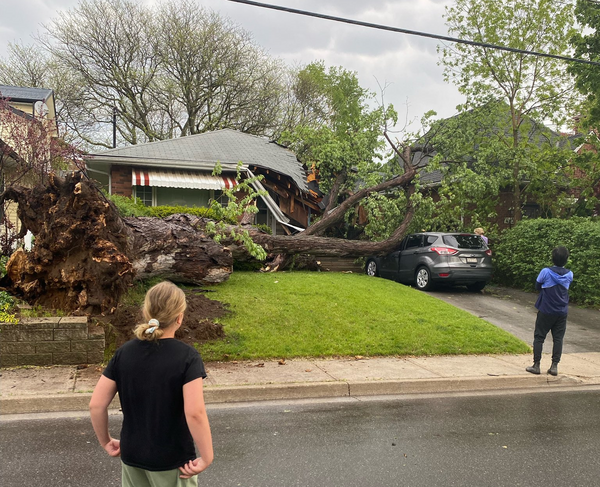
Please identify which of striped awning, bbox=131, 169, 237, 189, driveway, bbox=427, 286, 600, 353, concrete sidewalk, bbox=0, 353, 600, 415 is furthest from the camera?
striped awning, bbox=131, 169, 237, 189

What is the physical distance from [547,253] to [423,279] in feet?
11.0

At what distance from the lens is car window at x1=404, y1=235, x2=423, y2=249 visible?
13945 millimetres

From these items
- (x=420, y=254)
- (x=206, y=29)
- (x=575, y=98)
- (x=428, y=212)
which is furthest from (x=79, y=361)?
(x=206, y=29)

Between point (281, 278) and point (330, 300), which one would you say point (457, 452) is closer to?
point (330, 300)

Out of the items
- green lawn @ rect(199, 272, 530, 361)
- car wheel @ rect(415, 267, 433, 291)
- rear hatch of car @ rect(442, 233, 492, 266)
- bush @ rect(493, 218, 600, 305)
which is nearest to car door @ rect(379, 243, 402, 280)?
car wheel @ rect(415, 267, 433, 291)

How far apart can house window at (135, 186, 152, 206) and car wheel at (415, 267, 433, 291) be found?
397 inches

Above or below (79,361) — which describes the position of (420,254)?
above

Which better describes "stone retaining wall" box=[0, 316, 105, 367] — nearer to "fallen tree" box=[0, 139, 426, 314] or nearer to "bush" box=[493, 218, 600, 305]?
"fallen tree" box=[0, 139, 426, 314]

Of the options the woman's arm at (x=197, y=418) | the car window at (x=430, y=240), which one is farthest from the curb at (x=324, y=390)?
the car window at (x=430, y=240)

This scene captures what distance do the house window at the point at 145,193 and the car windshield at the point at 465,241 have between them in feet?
35.2

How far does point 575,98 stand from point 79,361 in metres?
17.6

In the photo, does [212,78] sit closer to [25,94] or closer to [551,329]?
[25,94]

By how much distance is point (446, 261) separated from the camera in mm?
12891

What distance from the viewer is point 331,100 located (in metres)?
40.0
